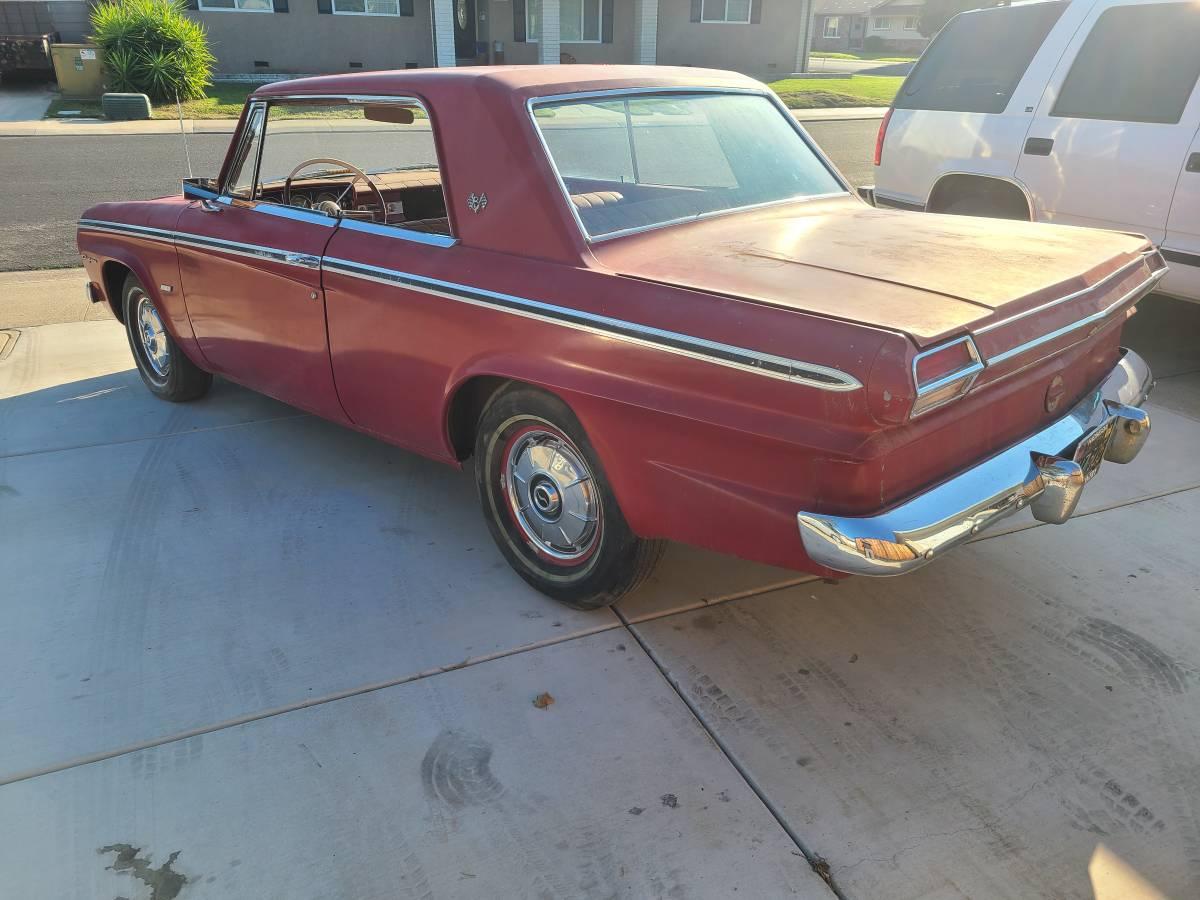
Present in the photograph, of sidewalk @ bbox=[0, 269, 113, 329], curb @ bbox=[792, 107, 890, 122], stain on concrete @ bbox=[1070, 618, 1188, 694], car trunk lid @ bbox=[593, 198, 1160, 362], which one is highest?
car trunk lid @ bbox=[593, 198, 1160, 362]

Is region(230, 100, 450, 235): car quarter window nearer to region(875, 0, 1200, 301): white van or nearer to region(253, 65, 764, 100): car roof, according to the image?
region(253, 65, 764, 100): car roof

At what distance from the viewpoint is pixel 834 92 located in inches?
949

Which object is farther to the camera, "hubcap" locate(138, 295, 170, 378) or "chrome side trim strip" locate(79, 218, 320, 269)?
"hubcap" locate(138, 295, 170, 378)

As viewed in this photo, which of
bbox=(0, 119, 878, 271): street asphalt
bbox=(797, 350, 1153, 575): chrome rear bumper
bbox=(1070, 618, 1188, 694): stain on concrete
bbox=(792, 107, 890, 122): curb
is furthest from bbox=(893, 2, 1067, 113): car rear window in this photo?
bbox=(792, 107, 890, 122): curb

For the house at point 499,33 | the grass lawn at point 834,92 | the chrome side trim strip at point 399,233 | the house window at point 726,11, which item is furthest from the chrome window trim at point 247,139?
the house window at point 726,11

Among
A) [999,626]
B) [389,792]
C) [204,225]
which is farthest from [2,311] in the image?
[999,626]

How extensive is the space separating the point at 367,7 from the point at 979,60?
68.4ft

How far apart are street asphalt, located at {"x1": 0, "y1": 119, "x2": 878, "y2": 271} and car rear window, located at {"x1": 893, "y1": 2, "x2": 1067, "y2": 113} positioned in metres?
5.85

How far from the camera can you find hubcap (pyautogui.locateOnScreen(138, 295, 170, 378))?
5031 millimetres

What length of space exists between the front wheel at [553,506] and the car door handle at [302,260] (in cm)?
100

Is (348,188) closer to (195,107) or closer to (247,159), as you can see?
(247,159)

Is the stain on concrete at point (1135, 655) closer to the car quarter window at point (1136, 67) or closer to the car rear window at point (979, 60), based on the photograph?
the car quarter window at point (1136, 67)

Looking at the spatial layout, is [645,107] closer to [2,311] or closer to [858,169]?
[2,311]

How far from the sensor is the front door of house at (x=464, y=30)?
25042mm
